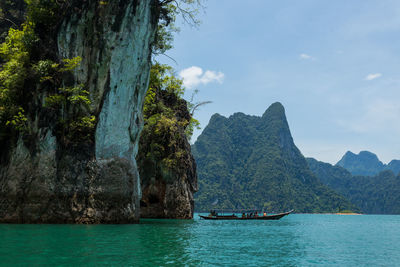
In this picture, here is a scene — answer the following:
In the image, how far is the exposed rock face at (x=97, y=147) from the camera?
19672 mm

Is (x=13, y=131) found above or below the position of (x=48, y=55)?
below

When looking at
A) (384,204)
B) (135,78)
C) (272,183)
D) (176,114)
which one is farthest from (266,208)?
(135,78)

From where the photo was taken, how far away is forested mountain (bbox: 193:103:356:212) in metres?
158

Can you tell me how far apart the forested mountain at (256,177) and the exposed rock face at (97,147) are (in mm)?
124194

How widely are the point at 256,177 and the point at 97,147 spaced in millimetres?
158849

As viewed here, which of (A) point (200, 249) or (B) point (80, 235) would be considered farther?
(B) point (80, 235)

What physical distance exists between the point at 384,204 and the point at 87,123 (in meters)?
216

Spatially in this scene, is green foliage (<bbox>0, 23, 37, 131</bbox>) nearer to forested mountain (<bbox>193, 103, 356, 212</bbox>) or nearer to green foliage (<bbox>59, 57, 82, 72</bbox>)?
green foliage (<bbox>59, 57, 82, 72</bbox>)

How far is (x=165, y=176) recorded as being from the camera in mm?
37438

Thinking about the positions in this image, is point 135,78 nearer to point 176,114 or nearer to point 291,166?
point 176,114

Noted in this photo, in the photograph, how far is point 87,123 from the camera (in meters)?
21.3

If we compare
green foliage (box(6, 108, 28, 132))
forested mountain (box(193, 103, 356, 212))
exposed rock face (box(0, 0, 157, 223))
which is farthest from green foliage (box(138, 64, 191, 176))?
Result: forested mountain (box(193, 103, 356, 212))

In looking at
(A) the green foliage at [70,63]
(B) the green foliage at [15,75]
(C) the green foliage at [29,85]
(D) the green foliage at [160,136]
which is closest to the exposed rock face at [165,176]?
(D) the green foliage at [160,136]

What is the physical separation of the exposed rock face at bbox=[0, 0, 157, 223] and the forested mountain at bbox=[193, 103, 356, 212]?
124 m
